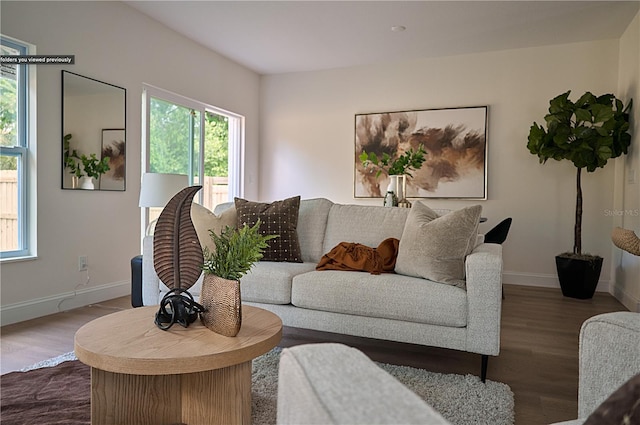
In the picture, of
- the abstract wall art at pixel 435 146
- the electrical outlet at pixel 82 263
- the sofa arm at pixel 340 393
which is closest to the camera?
the sofa arm at pixel 340 393

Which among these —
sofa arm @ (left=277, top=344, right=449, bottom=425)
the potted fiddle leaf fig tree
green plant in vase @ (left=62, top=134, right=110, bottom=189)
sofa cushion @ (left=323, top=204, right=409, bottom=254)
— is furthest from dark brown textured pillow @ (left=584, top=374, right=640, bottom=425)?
the potted fiddle leaf fig tree

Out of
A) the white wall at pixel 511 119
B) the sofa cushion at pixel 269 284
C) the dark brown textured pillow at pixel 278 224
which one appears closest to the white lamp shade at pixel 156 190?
the dark brown textured pillow at pixel 278 224

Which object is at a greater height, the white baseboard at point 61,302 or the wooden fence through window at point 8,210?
the wooden fence through window at point 8,210


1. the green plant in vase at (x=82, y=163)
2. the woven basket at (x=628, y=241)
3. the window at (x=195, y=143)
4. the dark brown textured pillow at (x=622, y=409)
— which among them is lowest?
the dark brown textured pillow at (x=622, y=409)

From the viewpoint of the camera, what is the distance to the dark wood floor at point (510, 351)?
2034mm

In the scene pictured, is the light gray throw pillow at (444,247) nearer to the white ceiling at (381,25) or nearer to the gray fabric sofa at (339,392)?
the gray fabric sofa at (339,392)

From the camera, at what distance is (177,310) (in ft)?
5.31

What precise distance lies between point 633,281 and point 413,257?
2.75 metres

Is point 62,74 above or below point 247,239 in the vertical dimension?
above

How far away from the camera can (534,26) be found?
4.37m

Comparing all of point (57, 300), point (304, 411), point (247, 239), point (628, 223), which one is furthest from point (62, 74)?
point (628, 223)

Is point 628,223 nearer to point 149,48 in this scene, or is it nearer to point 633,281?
point 633,281

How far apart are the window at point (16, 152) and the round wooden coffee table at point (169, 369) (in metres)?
2.15

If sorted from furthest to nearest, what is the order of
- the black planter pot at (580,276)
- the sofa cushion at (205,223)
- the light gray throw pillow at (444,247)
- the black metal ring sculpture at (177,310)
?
the black planter pot at (580,276) → the sofa cushion at (205,223) → the light gray throw pillow at (444,247) → the black metal ring sculpture at (177,310)
